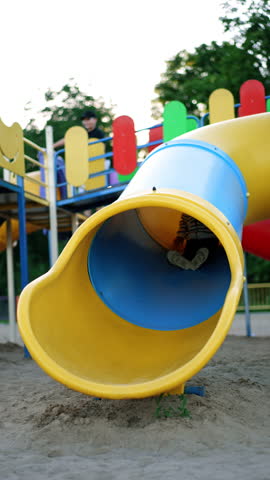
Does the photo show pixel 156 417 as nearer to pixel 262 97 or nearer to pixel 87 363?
pixel 87 363

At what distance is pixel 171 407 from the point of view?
396 centimetres

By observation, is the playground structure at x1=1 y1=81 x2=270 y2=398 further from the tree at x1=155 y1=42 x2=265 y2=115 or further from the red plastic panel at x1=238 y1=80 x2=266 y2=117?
the tree at x1=155 y1=42 x2=265 y2=115

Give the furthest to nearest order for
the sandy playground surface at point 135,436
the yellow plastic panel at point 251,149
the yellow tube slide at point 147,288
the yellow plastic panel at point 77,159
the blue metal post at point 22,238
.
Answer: the yellow plastic panel at point 77,159 < the blue metal post at point 22,238 < the yellow plastic panel at point 251,149 < the yellow tube slide at point 147,288 < the sandy playground surface at point 135,436

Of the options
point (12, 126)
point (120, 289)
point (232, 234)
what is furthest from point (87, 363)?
point (12, 126)

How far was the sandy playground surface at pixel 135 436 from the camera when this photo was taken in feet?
9.68

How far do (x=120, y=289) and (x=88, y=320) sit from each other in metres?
0.51

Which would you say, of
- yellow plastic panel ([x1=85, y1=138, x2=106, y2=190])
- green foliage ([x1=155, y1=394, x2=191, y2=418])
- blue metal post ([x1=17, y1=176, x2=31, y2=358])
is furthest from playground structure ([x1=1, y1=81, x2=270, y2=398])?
yellow plastic panel ([x1=85, y1=138, x2=106, y2=190])

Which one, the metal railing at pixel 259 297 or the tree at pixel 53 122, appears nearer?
the metal railing at pixel 259 297

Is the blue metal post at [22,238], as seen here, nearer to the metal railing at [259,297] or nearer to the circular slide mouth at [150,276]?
the circular slide mouth at [150,276]

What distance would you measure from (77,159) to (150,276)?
4.02m

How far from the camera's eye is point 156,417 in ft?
12.6

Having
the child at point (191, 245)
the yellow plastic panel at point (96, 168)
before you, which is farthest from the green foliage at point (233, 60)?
the child at point (191, 245)

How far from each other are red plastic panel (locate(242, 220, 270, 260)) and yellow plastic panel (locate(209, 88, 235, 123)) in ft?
5.37

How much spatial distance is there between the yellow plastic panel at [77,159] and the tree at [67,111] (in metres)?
19.5
